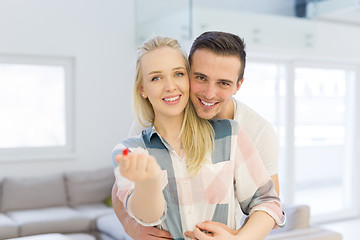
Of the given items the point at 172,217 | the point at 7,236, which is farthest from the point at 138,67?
the point at 7,236

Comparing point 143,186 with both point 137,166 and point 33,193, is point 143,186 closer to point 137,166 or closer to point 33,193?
point 137,166

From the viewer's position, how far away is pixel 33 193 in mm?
4785

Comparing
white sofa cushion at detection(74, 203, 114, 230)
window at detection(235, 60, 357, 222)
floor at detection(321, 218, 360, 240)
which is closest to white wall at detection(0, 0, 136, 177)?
white sofa cushion at detection(74, 203, 114, 230)

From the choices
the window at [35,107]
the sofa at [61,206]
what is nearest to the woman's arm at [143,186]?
the sofa at [61,206]

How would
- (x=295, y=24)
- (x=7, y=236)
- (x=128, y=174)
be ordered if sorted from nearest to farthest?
→ (x=128, y=174)
(x=7, y=236)
(x=295, y=24)

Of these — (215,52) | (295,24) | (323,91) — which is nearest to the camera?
(215,52)

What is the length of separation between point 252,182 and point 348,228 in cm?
497

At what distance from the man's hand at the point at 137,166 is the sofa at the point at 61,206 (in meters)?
2.92

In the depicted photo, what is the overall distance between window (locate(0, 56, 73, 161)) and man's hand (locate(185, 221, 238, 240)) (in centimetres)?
422

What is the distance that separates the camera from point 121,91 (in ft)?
18.2

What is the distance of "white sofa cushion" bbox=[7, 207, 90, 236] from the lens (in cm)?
427

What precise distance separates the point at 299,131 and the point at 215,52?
4748 mm

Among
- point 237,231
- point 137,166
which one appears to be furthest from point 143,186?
point 237,231

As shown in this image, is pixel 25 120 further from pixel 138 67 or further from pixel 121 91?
pixel 138 67
